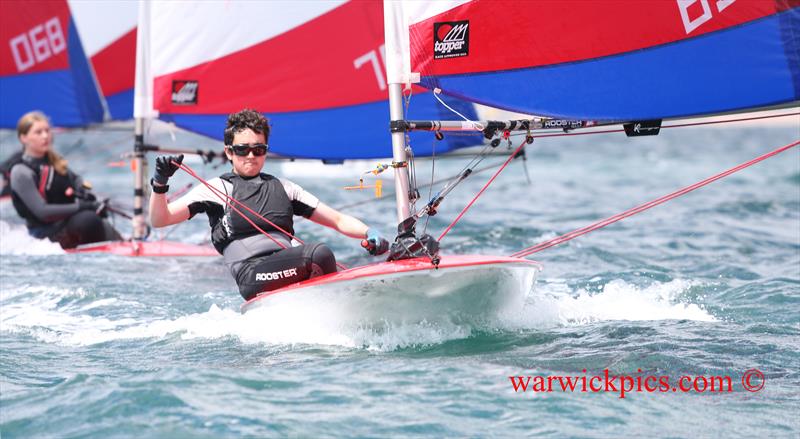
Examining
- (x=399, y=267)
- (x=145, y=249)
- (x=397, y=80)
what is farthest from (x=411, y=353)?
(x=145, y=249)

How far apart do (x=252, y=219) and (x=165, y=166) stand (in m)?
0.54

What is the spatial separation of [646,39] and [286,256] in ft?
6.37

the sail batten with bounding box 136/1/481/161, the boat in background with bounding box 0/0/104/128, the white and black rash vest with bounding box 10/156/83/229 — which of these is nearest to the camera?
the sail batten with bounding box 136/1/481/161

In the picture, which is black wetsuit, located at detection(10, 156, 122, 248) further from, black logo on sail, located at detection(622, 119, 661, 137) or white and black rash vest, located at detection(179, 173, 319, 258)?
black logo on sail, located at detection(622, 119, 661, 137)

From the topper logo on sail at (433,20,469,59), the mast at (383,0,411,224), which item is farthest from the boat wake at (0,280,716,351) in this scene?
the topper logo on sail at (433,20,469,59)

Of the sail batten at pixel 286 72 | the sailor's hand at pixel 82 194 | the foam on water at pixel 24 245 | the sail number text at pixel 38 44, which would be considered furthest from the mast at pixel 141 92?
the sail number text at pixel 38 44

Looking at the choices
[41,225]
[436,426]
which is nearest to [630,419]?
[436,426]

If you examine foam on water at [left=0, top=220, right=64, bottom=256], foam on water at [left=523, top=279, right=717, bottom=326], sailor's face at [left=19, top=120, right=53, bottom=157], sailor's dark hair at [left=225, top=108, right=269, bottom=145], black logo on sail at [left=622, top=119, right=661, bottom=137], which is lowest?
foam on water at [left=523, top=279, right=717, bottom=326]

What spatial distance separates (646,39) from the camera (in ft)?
14.8

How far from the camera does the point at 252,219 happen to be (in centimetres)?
453

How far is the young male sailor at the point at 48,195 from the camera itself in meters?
7.54

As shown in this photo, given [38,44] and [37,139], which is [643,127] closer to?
[37,139]

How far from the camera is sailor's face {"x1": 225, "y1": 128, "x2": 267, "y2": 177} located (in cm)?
455

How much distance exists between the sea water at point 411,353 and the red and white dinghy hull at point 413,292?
7cm
